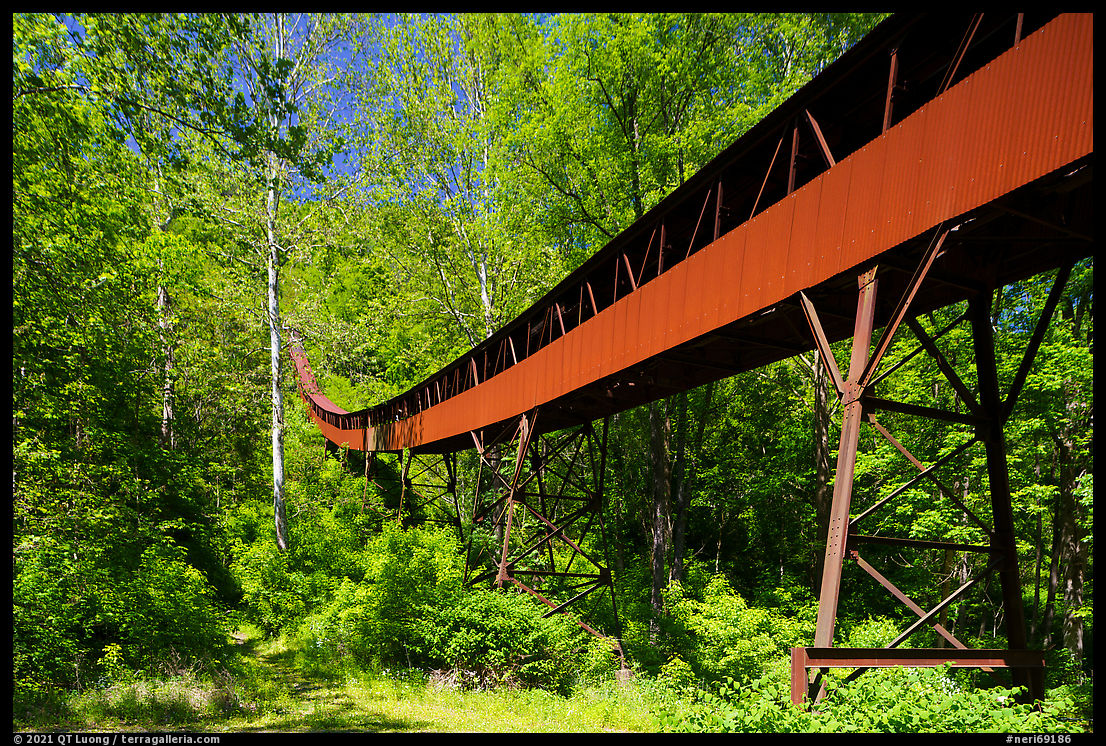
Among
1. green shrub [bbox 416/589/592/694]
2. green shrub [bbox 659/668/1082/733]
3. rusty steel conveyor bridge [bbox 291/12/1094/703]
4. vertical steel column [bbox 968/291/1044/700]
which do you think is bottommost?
green shrub [bbox 416/589/592/694]

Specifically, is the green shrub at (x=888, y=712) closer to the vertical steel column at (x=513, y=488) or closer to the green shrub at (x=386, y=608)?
the vertical steel column at (x=513, y=488)

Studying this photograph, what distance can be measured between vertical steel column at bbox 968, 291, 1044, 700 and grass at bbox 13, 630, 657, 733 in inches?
185

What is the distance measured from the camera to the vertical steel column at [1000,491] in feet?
18.5

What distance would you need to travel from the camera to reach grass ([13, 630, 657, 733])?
25.2ft

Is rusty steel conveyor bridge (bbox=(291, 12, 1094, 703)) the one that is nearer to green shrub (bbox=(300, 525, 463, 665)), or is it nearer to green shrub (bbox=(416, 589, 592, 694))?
green shrub (bbox=(416, 589, 592, 694))

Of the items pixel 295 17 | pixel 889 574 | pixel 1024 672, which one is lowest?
pixel 889 574

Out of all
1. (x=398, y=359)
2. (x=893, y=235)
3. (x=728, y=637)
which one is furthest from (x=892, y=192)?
(x=398, y=359)

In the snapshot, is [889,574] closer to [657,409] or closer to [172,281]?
[657,409]

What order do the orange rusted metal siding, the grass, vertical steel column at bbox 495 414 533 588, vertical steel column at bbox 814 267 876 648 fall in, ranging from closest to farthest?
1. the orange rusted metal siding
2. vertical steel column at bbox 814 267 876 648
3. the grass
4. vertical steel column at bbox 495 414 533 588

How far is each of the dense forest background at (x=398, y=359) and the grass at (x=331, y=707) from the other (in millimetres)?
827

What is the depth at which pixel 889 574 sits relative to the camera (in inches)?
805

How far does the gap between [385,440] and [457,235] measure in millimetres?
8077

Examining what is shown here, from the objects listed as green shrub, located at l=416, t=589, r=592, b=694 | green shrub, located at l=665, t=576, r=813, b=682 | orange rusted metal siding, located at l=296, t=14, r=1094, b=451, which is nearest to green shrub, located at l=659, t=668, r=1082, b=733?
orange rusted metal siding, located at l=296, t=14, r=1094, b=451

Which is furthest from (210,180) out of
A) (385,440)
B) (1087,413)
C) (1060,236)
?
(1087,413)
